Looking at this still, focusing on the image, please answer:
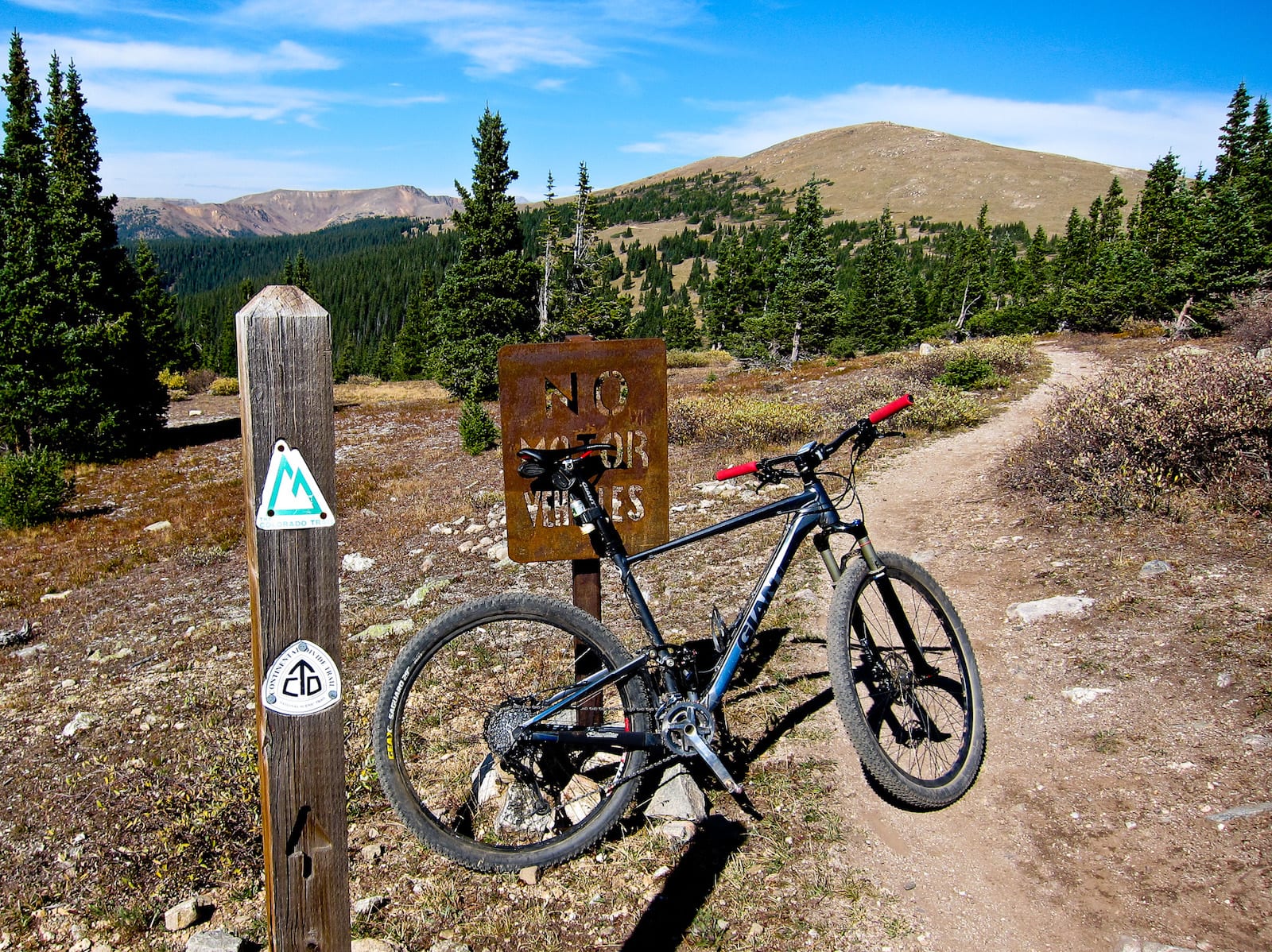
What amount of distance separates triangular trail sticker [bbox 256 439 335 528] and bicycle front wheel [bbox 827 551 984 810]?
7.39 ft

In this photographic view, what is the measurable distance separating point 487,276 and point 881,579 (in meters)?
30.7

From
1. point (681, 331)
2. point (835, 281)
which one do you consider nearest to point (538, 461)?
point (835, 281)

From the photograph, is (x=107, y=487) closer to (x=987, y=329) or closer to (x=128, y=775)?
(x=128, y=775)

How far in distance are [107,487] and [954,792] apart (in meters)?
22.7

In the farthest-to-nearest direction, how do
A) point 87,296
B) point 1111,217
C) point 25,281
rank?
point 1111,217 → point 87,296 → point 25,281

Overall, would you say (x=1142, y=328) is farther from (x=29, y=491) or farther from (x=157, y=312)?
(x=157, y=312)

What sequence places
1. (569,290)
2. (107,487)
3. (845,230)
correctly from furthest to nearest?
1. (845,230)
2. (569,290)
3. (107,487)

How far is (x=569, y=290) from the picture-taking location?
1404 inches

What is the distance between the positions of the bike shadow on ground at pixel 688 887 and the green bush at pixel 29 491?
59.0 feet

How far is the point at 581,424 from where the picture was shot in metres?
3.81

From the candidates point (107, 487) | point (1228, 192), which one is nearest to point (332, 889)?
point (107, 487)

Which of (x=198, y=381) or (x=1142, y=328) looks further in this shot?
(x=198, y=381)

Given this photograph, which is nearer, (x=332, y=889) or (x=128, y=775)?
(x=332, y=889)

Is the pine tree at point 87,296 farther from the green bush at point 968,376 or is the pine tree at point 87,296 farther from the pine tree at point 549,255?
the green bush at point 968,376
